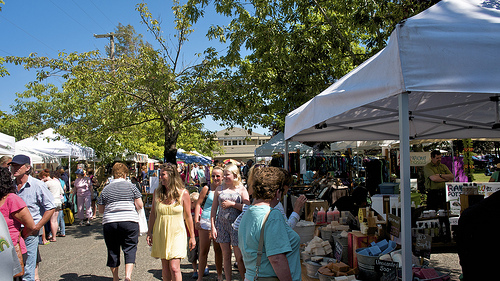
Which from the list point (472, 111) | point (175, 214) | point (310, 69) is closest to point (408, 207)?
point (175, 214)

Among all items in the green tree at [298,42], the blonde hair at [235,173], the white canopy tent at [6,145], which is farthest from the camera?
Result: the green tree at [298,42]

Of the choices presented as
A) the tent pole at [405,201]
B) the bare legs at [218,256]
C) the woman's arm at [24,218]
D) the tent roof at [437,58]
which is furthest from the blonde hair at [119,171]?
the tent pole at [405,201]

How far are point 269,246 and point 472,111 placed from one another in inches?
167

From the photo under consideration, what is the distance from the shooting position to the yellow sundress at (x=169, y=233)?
13.9ft

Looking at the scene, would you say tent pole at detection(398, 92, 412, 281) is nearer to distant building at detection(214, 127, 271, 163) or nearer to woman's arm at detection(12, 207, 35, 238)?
woman's arm at detection(12, 207, 35, 238)

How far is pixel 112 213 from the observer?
4477 millimetres

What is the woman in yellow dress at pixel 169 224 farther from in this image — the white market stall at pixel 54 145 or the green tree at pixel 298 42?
the white market stall at pixel 54 145

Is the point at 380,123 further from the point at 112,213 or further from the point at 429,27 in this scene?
the point at 112,213

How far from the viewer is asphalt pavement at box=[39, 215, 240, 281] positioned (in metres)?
5.78

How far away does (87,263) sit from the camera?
661 centimetres

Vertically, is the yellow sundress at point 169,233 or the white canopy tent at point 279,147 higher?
the white canopy tent at point 279,147

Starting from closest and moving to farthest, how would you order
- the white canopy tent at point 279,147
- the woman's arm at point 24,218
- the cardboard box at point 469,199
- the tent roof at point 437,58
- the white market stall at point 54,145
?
the tent roof at point 437,58 < the woman's arm at point 24,218 < the cardboard box at point 469,199 < the white market stall at point 54,145 < the white canopy tent at point 279,147

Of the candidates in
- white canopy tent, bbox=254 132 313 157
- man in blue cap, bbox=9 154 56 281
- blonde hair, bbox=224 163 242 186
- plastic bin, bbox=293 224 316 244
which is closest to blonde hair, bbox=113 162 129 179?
man in blue cap, bbox=9 154 56 281

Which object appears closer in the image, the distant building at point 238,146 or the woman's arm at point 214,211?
the woman's arm at point 214,211
